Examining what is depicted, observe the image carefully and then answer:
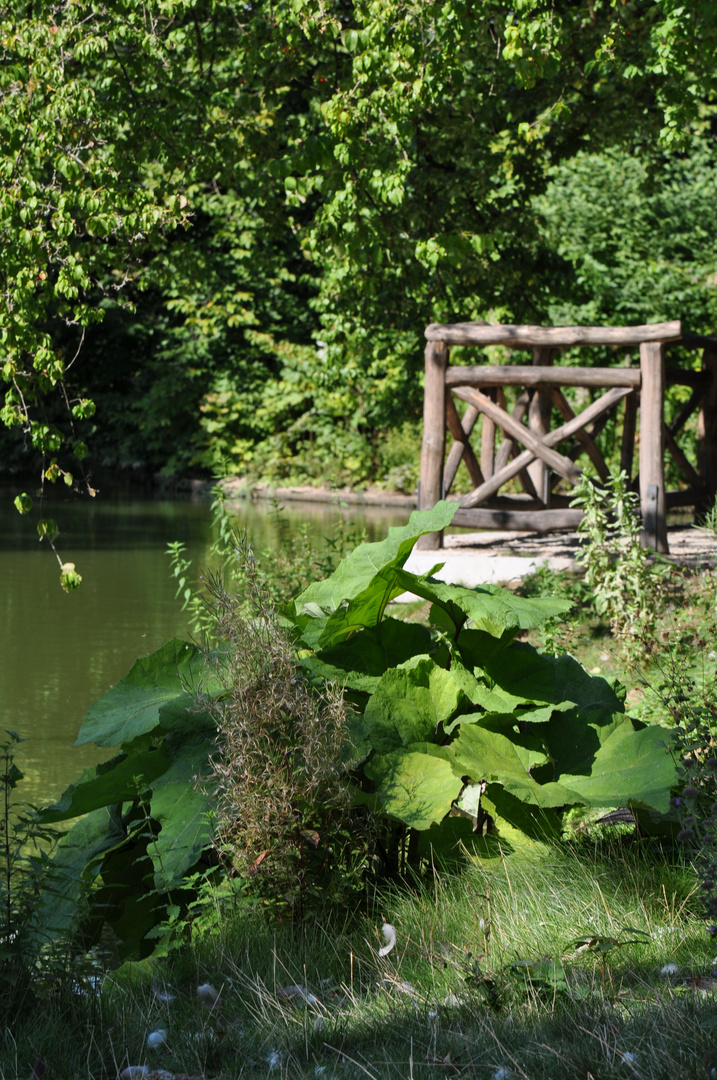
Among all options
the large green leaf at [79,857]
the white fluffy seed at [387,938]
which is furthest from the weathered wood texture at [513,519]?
the white fluffy seed at [387,938]

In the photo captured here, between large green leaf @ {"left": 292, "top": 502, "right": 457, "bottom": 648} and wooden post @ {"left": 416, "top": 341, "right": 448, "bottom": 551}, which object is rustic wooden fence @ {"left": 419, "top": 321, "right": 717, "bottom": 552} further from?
large green leaf @ {"left": 292, "top": 502, "right": 457, "bottom": 648}

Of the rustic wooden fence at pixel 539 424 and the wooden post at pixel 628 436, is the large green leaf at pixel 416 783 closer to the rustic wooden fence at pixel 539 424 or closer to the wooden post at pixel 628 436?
the rustic wooden fence at pixel 539 424

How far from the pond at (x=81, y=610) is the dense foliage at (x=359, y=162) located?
46.5 inches

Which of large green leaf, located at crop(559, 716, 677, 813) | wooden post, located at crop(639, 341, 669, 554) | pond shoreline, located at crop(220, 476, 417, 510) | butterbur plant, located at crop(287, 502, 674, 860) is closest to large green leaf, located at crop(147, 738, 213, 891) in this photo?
butterbur plant, located at crop(287, 502, 674, 860)

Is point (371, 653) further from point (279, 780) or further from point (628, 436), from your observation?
point (628, 436)

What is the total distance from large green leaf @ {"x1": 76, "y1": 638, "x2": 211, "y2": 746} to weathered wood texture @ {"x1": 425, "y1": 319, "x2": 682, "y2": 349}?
534 centimetres

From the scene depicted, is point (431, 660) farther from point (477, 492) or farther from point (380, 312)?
point (380, 312)

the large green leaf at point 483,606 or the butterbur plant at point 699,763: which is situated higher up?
the large green leaf at point 483,606

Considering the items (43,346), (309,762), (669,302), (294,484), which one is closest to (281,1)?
(43,346)

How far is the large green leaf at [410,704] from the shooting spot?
304cm

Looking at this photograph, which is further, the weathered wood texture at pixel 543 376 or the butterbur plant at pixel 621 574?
the weathered wood texture at pixel 543 376

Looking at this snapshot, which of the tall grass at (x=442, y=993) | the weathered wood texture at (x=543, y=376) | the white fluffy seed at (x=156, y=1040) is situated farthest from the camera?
the weathered wood texture at (x=543, y=376)

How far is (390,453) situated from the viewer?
18.0m

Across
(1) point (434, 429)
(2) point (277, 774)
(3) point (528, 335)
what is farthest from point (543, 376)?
(2) point (277, 774)
